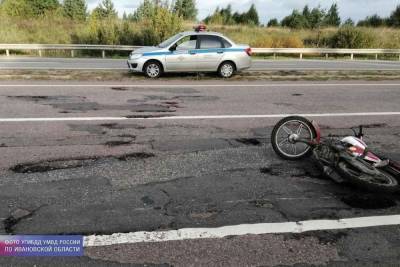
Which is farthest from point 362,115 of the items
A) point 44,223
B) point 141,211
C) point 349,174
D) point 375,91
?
point 44,223

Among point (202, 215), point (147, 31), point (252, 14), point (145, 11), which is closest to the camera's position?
point (202, 215)

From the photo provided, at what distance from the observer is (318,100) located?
11172 millimetres

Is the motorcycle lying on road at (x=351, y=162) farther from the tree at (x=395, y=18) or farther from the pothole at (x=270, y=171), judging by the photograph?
the tree at (x=395, y=18)

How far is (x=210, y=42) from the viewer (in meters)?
15.1

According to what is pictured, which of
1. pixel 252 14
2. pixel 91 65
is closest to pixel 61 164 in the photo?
pixel 91 65

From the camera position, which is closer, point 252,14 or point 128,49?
point 128,49

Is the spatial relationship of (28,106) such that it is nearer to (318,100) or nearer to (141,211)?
(141,211)

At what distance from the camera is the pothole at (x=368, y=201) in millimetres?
4773

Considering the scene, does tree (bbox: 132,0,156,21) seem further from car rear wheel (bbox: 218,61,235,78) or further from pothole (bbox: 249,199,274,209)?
pothole (bbox: 249,199,274,209)

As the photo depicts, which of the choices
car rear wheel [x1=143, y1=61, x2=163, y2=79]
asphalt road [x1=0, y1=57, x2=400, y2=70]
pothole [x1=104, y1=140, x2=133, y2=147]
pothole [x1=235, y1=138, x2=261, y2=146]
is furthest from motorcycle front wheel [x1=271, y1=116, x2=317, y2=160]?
asphalt road [x1=0, y1=57, x2=400, y2=70]

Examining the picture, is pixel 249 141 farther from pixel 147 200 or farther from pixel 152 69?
pixel 152 69

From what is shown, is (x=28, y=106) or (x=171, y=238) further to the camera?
(x=28, y=106)

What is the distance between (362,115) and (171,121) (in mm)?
4239

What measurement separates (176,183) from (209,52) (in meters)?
10.4
